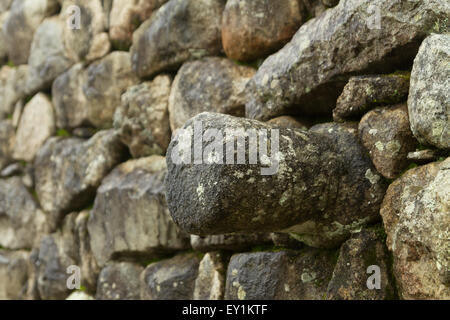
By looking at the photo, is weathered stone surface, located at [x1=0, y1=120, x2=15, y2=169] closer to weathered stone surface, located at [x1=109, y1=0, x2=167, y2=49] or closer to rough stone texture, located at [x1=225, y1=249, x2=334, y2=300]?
weathered stone surface, located at [x1=109, y1=0, x2=167, y2=49]

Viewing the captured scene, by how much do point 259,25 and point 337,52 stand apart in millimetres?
472

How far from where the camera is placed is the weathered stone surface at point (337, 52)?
1475mm

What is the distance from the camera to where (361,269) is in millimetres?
1527

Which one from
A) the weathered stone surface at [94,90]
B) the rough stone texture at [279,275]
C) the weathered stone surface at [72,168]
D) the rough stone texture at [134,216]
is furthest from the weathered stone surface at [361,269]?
the weathered stone surface at [94,90]

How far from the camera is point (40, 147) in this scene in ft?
11.6

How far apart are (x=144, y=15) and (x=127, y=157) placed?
0.78 meters

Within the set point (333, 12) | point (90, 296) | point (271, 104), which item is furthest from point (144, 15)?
point (90, 296)

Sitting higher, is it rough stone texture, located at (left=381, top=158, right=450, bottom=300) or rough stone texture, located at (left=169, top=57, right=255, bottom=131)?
rough stone texture, located at (left=169, top=57, right=255, bottom=131)

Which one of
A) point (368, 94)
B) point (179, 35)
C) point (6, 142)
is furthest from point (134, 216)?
point (6, 142)

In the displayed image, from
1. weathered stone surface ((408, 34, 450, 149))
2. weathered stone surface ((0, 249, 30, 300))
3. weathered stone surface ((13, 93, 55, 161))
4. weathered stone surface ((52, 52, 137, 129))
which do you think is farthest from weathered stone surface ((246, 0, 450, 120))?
weathered stone surface ((0, 249, 30, 300))

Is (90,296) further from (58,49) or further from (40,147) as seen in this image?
(58,49)

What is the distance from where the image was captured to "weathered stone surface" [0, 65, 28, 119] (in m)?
3.91

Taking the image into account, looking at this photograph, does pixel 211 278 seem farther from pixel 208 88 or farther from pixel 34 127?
pixel 34 127

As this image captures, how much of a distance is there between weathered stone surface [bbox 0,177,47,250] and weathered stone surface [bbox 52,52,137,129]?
621 millimetres
